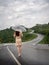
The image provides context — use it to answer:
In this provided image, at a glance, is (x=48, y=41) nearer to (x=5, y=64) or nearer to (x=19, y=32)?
(x=19, y=32)

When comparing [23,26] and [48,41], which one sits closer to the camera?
[23,26]

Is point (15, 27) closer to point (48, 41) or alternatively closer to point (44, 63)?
point (44, 63)

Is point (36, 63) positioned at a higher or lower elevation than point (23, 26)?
lower

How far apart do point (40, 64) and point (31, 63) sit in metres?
0.64

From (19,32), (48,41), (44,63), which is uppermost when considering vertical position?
(19,32)

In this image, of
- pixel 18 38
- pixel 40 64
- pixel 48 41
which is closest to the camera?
pixel 40 64

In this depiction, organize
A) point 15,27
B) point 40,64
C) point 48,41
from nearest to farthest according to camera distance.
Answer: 1. point 40,64
2. point 15,27
3. point 48,41

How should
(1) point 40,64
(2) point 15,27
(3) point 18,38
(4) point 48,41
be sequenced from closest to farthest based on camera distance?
(1) point 40,64
(2) point 15,27
(3) point 18,38
(4) point 48,41

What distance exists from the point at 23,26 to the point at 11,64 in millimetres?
3596

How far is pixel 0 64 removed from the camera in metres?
15.2

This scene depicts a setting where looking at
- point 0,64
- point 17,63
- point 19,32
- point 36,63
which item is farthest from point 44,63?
point 19,32

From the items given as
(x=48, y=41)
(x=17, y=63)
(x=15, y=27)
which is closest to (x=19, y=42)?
(x=15, y=27)

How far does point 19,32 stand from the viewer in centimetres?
1766

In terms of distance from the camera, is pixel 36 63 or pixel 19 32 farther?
pixel 19 32
